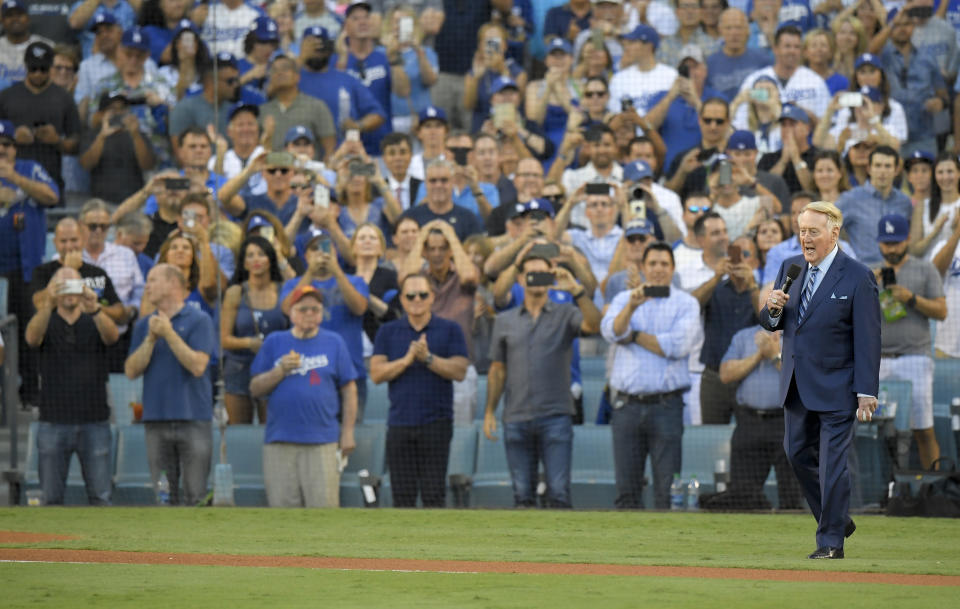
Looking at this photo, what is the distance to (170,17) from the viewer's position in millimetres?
17016

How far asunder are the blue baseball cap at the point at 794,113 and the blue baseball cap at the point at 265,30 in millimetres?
5494

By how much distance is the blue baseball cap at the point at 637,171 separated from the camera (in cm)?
1391

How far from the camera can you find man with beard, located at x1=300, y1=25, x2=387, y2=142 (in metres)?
15.9

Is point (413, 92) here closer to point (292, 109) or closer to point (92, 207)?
point (292, 109)

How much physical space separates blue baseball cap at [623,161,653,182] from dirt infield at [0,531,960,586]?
6354 mm

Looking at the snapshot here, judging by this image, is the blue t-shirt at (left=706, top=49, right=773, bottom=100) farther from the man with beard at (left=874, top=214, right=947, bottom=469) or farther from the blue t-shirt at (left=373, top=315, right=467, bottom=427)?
the blue t-shirt at (left=373, top=315, right=467, bottom=427)

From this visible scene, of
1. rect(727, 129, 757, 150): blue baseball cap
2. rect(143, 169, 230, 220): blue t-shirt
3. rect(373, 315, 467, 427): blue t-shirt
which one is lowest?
rect(373, 315, 467, 427): blue t-shirt

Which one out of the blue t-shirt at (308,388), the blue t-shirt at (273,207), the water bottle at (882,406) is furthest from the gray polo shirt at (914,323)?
the blue t-shirt at (273,207)

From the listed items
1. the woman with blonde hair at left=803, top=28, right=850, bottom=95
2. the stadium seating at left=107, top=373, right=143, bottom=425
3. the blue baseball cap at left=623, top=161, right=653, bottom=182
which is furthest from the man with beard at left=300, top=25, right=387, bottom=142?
the woman with blonde hair at left=803, top=28, right=850, bottom=95

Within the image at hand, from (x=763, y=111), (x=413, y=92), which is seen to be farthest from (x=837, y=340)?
(x=413, y=92)

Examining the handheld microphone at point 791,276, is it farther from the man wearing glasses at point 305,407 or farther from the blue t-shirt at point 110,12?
the blue t-shirt at point 110,12

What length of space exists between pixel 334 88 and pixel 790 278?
861 centimetres

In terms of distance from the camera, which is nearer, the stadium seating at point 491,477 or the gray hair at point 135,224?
the stadium seating at point 491,477

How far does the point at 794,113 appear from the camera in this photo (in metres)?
14.7
